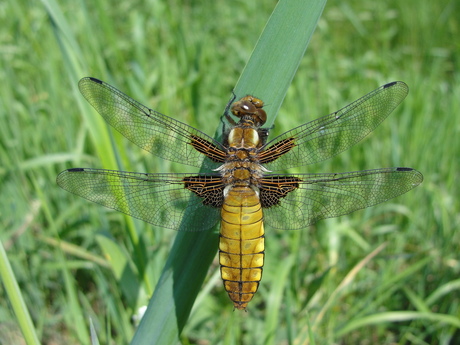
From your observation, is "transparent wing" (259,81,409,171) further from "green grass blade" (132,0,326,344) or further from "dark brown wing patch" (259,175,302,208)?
"green grass blade" (132,0,326,344)

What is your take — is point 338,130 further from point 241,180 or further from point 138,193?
point 138,193

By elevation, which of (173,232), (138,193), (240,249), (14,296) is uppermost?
(173,232)

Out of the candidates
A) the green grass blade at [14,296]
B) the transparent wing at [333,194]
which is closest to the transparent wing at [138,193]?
the transparent wing at [333,194]

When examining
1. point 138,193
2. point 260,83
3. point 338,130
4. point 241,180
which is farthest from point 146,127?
point 338,130

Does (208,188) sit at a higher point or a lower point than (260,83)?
lower

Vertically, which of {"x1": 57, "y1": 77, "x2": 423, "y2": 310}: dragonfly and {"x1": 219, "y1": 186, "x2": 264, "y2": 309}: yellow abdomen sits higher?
{"x1": 57, "y1": 77, "x2": 423, "y2": 310}: dragonfly

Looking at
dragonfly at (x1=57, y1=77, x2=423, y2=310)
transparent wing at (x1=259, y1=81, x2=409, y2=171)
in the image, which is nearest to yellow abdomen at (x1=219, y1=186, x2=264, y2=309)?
dragonfly at (x1=57, y1=77, x2=423, y2=310)

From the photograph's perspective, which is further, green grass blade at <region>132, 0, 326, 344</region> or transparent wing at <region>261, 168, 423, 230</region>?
transparent wing at <region>261, 168, 423, 230</region>
